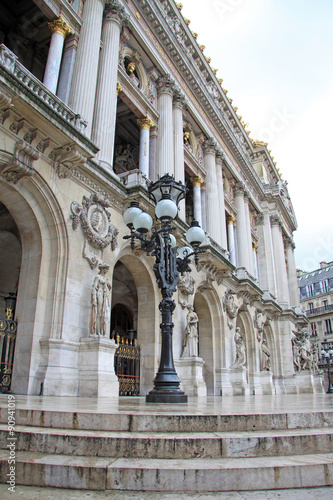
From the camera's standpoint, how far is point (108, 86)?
1547cm

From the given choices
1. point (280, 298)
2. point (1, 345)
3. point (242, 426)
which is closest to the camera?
point (242, 426)

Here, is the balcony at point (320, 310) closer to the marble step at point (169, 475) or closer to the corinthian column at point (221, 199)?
the corinthian column at point (221, 199)

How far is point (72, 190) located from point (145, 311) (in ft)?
19.8

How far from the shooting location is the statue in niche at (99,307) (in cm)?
1152

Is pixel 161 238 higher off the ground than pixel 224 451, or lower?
higher

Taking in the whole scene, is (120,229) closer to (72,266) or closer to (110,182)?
(110,182)

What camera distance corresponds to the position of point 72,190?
12.4 meters

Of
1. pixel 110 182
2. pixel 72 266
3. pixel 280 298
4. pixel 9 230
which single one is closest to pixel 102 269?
pixel 72 266

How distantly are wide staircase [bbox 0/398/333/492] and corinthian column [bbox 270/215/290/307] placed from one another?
31.2 m

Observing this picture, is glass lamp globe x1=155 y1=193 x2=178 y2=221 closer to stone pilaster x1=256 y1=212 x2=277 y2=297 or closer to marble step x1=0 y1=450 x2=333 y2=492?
marble step x1=0 y1=450 x2=333 y2=492

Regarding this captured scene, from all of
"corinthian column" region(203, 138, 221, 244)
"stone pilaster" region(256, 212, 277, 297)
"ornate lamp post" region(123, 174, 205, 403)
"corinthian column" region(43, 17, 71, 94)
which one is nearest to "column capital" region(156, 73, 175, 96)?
"corinthian column" region(203, 138, 221, 244)

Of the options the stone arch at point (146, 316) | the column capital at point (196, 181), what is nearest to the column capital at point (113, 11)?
the stone arch at point (146, 316)

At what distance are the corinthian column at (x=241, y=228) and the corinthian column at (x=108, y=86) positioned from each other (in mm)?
16089

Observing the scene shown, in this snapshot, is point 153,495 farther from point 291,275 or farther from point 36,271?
point 291,275
